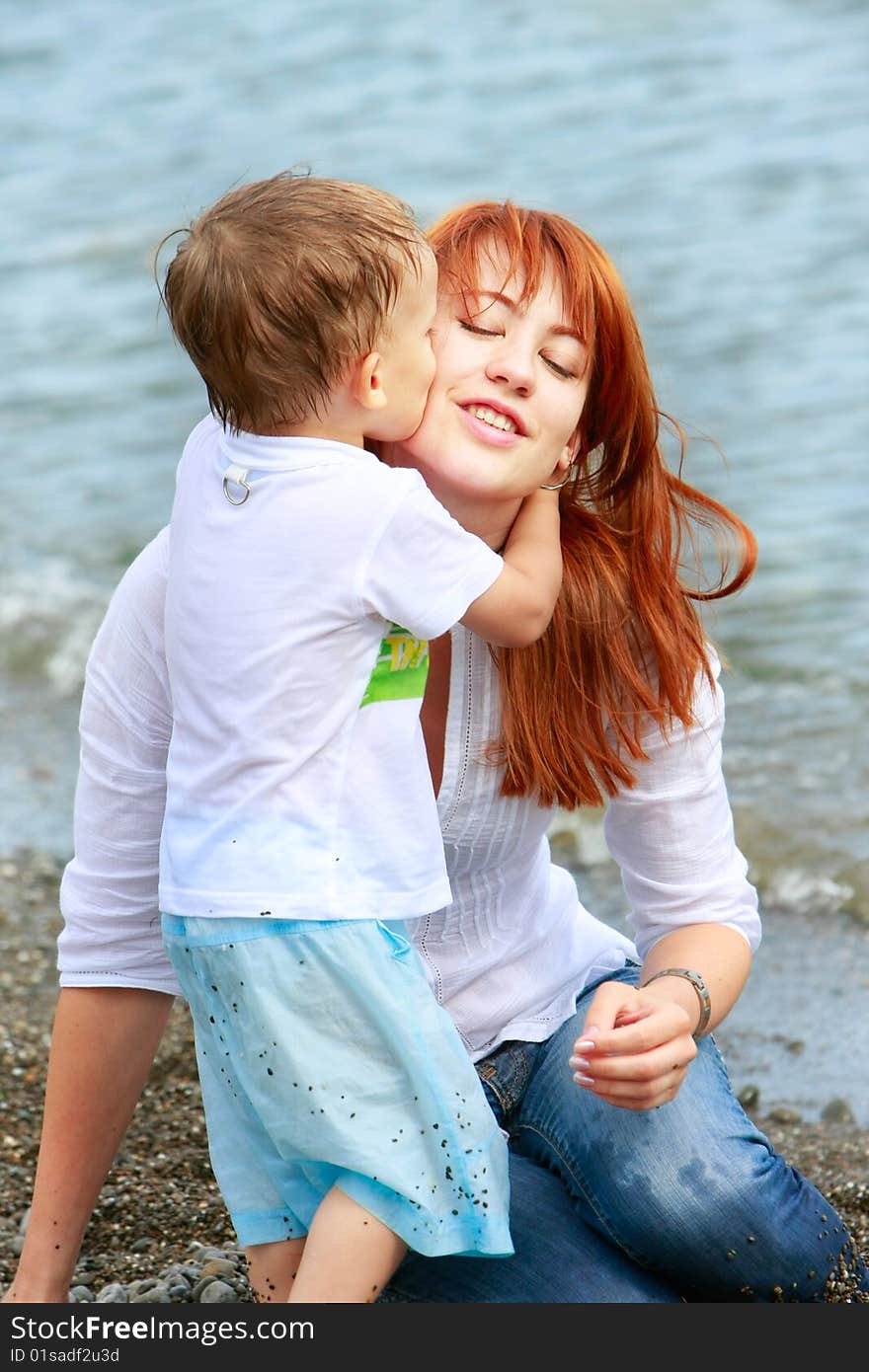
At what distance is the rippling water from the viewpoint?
563cm

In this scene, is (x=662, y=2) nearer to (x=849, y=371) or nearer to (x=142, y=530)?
(x=849, y=371)

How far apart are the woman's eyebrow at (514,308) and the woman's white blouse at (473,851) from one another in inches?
17.5

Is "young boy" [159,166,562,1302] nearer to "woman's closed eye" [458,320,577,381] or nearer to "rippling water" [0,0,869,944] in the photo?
"woman's closed eye" [458,320,577,381]

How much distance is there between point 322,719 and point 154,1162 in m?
1.57

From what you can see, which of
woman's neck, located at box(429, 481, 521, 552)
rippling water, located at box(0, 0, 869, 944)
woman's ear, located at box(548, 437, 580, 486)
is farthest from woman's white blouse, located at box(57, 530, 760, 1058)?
rippling water, located at box(0, 0, 869, 944)

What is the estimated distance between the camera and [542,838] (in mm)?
2766

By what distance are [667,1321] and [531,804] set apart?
743 mm

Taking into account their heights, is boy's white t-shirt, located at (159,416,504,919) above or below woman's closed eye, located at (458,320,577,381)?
below

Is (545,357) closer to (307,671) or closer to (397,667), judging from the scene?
(397,667)

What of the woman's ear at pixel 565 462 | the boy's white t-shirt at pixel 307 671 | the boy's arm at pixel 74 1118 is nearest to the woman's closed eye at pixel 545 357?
the woman's ear at pixel 565 462

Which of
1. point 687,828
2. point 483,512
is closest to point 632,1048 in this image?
point 687,828

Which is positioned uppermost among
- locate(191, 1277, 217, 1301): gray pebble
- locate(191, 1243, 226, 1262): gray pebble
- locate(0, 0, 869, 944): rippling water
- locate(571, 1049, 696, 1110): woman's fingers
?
locate(571, 1049, 696, 1110): woman's fingers

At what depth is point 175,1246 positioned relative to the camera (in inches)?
121

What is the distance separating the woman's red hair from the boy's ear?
0.36m
